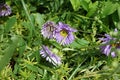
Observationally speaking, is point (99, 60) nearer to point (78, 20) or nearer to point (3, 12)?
point (78, 20)

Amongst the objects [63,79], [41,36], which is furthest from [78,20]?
[63,79]

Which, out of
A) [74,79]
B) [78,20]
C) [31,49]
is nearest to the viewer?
[74,79]

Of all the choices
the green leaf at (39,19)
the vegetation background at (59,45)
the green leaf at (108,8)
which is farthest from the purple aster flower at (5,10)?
the green leaf at (108,8)

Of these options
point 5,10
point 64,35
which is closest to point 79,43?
point 64,35

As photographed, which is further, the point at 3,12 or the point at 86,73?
the point at 3,12

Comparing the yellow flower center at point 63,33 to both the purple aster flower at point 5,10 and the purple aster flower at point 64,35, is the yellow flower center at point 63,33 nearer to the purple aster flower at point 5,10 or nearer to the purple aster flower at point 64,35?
the purple aster flower at point 64,35

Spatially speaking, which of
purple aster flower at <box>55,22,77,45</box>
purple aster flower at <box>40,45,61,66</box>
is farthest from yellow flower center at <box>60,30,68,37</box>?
purple aster flower at <box>40,45,61,66</box>
